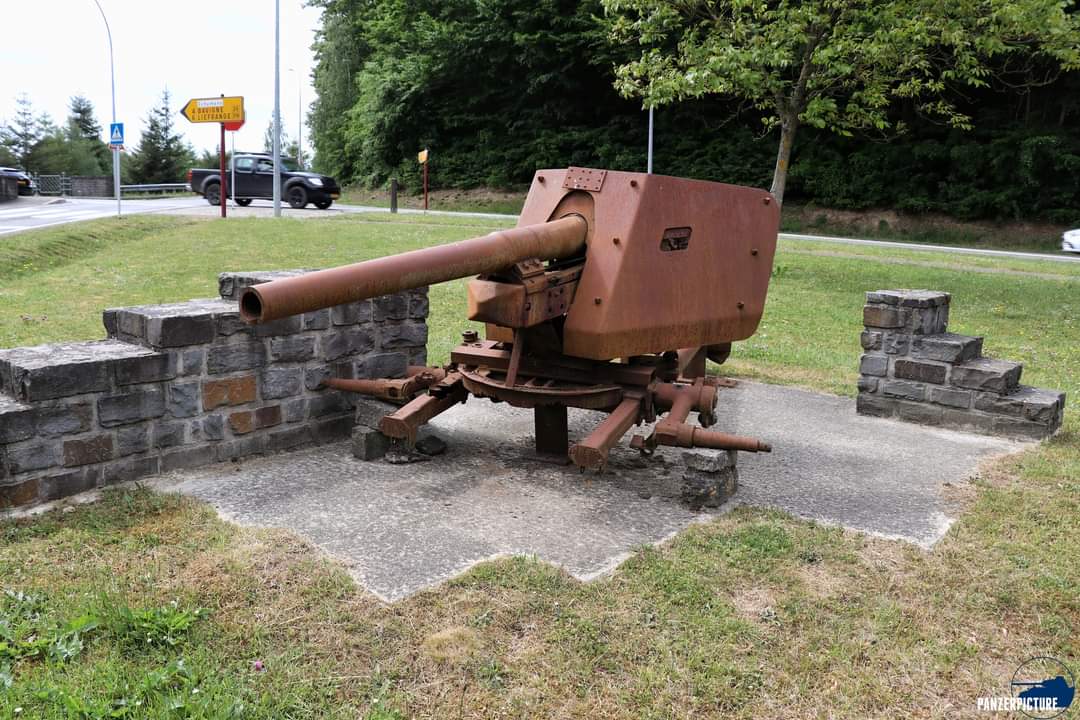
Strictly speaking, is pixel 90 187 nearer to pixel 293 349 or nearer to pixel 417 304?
pixel 417 304

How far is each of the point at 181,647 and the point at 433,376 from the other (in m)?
2.31

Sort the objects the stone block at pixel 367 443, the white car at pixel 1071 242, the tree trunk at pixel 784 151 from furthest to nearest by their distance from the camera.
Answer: the white car at pixel 1071 242
the tree trunk at pixel 784 151
the stone block at pixel 367 443

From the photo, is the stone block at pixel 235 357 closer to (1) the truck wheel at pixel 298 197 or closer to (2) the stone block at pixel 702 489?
(2) the stone block at pixel 702 489

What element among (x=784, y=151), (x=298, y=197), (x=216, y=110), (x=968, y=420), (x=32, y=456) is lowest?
(x=968, y=420)

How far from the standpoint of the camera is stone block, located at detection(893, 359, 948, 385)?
6.04m

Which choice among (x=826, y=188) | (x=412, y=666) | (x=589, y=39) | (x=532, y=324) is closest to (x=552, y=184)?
(x=532, y=324)

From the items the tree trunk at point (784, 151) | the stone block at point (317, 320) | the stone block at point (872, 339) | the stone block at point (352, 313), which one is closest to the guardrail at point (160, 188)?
the tree trunk at point (784, 151)

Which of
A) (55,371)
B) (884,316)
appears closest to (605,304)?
(55,371)

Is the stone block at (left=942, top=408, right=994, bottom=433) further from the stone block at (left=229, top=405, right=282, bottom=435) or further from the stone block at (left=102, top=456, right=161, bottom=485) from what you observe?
the stone block at (left=102, top=456, right=161, bottom=485)

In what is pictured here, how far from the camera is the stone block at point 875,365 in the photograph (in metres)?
6.25

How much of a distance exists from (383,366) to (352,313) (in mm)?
393

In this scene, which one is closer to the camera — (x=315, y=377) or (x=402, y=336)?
(x=315, y=377)

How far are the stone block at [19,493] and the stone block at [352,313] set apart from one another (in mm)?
1726

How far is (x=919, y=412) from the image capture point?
6125 millimetres
